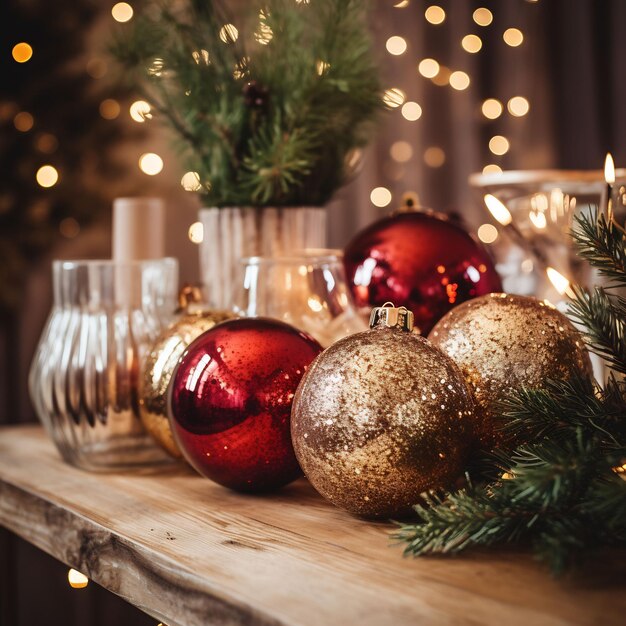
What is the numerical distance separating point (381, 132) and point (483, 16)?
1065mm

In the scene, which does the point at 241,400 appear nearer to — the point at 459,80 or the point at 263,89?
the point at 263,89

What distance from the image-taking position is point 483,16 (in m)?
2.83

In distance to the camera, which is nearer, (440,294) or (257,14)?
(440,294)

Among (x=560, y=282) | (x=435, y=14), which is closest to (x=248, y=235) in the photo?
(x=560, y=282)

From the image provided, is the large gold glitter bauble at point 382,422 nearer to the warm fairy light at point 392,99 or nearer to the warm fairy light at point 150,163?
the warm fairy light at point 392,99

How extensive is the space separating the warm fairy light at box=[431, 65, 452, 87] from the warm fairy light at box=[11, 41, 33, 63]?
57.2 inches

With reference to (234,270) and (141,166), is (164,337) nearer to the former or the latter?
(234,270)

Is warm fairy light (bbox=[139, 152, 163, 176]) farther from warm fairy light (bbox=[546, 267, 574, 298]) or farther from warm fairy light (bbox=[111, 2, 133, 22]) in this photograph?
warm fairy light (bbox=[546, 267, 574, 298])

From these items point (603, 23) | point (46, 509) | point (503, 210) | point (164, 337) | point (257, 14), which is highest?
point (603, 23)

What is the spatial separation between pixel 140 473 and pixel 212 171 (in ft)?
1.05

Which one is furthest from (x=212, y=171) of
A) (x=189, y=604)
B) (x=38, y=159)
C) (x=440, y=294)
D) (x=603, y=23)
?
(x=603, y=23)

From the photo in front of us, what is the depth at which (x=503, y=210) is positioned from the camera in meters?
0.81

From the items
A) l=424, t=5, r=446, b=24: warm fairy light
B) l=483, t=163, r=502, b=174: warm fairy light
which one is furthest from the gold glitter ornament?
l=424, t=5, r=446, b=24: warm fairy light

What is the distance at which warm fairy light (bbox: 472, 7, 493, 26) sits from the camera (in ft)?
9.24
